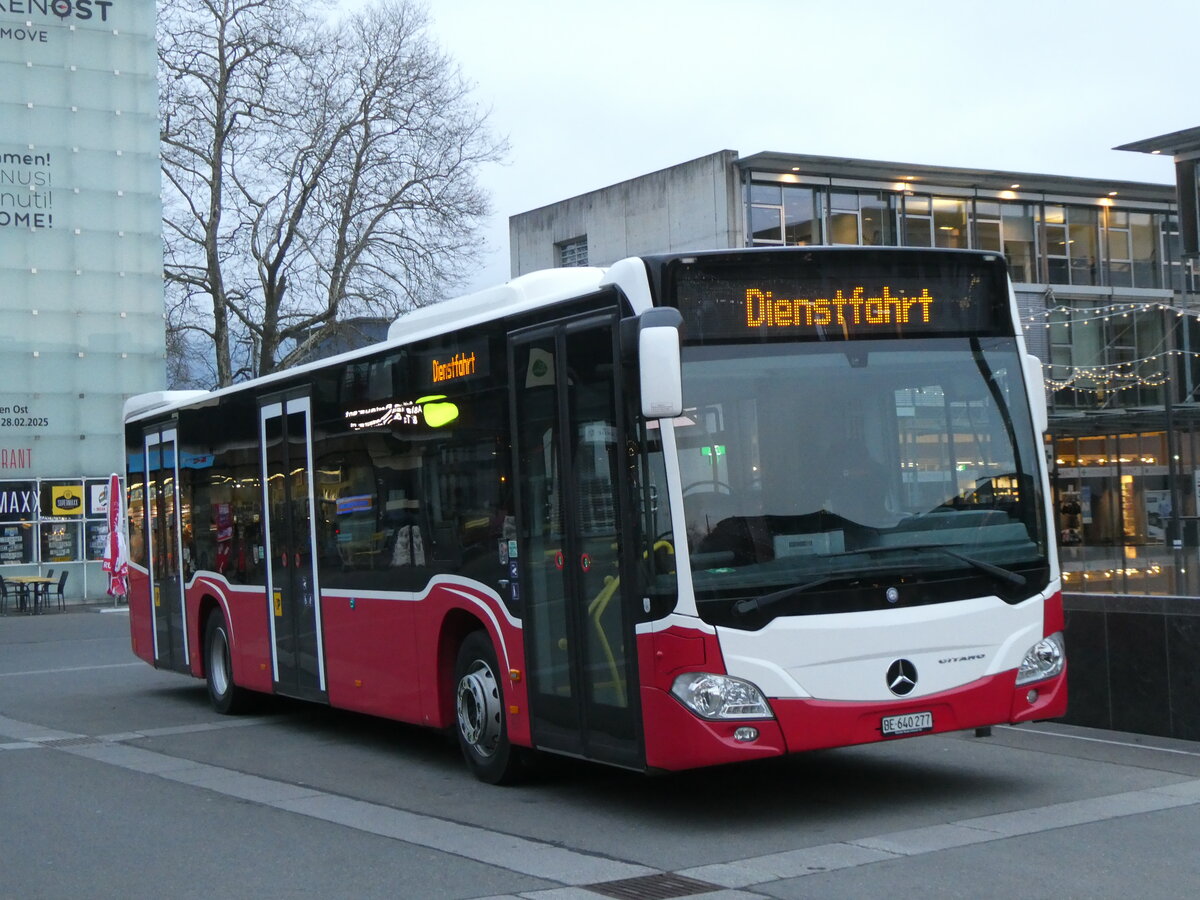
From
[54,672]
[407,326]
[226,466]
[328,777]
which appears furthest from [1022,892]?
[54,672]

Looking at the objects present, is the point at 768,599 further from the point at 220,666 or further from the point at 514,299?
the point at 220,666

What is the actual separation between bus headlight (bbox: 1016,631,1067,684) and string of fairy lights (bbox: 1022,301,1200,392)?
3082 cm

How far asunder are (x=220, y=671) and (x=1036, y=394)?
8869 mm

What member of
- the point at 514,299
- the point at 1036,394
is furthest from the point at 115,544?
the point at 1036,394

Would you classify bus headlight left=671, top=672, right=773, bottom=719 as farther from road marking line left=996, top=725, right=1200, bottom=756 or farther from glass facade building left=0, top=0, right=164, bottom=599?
glass facade building left=0, top=0, right=164, bottom=599

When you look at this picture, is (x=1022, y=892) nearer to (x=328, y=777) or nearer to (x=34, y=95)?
(x=328, y=777)

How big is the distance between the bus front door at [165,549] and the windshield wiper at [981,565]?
9.35 metres

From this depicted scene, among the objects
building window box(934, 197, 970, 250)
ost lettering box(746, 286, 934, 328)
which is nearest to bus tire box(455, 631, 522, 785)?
ost lettering box(746, 286, 934, 328)

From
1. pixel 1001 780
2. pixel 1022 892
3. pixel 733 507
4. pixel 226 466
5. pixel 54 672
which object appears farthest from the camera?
pixel 54 672

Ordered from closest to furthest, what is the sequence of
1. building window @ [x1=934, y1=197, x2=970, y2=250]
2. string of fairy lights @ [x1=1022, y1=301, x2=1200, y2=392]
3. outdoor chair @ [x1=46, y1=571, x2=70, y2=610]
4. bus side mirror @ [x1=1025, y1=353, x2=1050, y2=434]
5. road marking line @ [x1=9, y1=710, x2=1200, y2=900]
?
road marking line @ [x1=9, y1=710, x2=1200, y2=900], bus side mirror @ [x1=1025, y1=353, x2=1050, y2=434], outdoor chair @ [x1=46, y1=571, x2=70, y2=610], string of fairy lights @ [x1=1022, y1=301, x2=1200, y2=392], building window @ [x1=934, y1=197, x2=970, y2=250]

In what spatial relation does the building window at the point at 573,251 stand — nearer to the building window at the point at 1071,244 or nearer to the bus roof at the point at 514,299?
the building window at the point at 1071,244

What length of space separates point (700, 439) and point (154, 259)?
33899 mm

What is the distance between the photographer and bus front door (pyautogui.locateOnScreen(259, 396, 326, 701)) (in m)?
12.4

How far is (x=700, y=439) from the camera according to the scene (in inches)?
314
